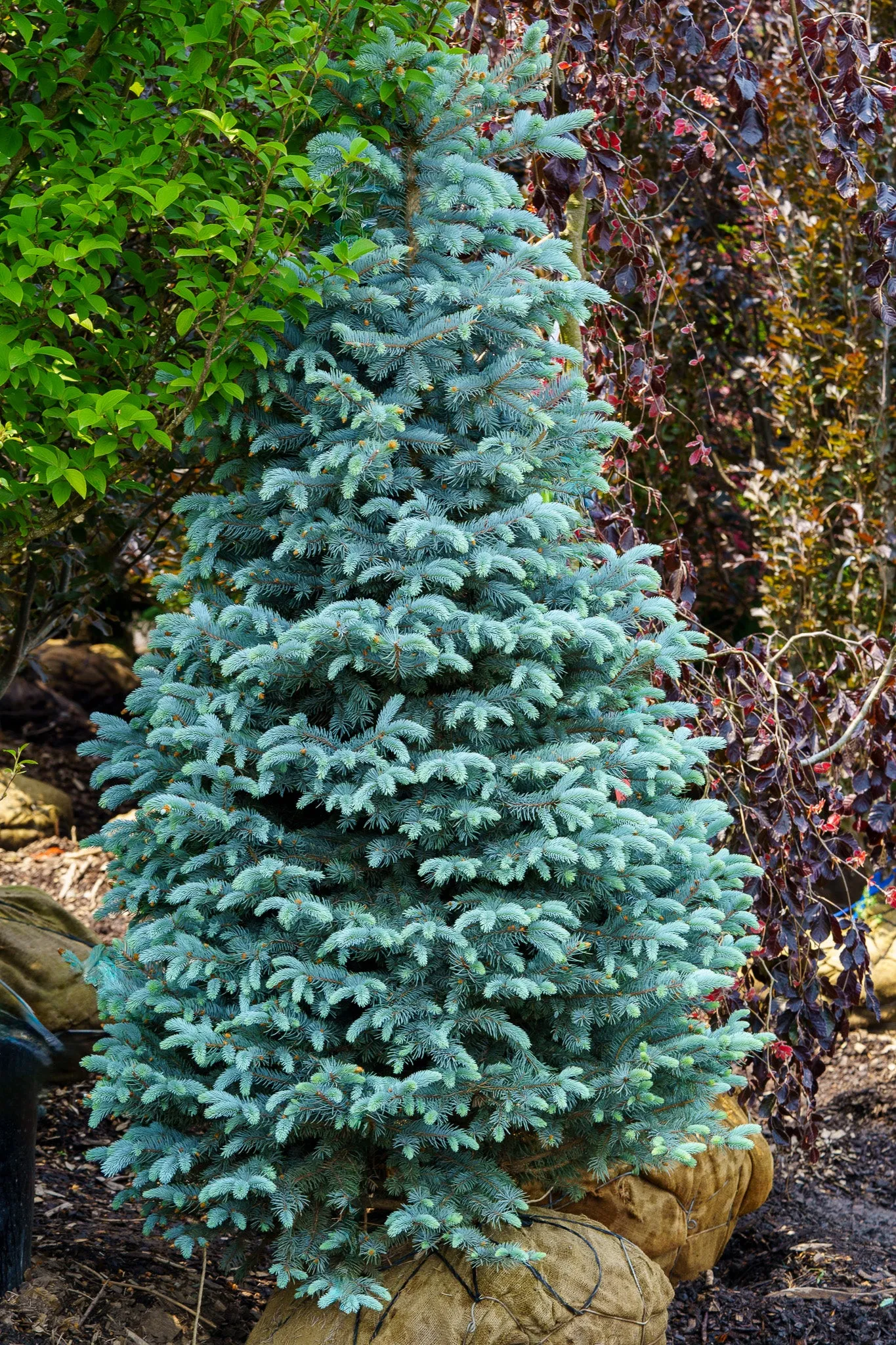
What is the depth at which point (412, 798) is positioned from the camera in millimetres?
2330

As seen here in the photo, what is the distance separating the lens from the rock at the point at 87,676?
270 inches

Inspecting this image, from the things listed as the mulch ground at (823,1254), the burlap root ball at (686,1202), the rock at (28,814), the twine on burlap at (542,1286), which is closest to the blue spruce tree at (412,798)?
the twine on burlap at (542,1286)

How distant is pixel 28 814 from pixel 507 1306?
3.93 m

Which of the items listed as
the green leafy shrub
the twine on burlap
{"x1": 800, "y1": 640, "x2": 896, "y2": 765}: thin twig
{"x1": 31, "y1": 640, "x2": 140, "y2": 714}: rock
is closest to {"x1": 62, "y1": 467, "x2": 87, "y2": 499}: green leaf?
the green leafy shrub

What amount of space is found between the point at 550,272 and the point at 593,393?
1.48 ft

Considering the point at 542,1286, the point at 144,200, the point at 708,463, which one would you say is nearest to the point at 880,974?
the point at 708,463

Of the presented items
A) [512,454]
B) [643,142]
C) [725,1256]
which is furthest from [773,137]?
[725,1256]

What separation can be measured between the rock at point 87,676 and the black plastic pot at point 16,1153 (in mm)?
4280

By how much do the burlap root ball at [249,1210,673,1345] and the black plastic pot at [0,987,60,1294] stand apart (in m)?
0.60

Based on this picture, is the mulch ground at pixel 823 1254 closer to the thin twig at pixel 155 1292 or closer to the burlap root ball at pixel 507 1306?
the burlap root ball at pixel 507 1306

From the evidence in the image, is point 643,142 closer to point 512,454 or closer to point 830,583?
point 830,583

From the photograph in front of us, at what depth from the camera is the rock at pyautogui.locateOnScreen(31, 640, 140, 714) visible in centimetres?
686

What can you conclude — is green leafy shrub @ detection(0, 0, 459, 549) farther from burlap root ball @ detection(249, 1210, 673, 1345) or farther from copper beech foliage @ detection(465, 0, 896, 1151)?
burlap root ball @ detection(249, 1210, 673, 1345)

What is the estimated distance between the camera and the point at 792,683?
12.1ft
